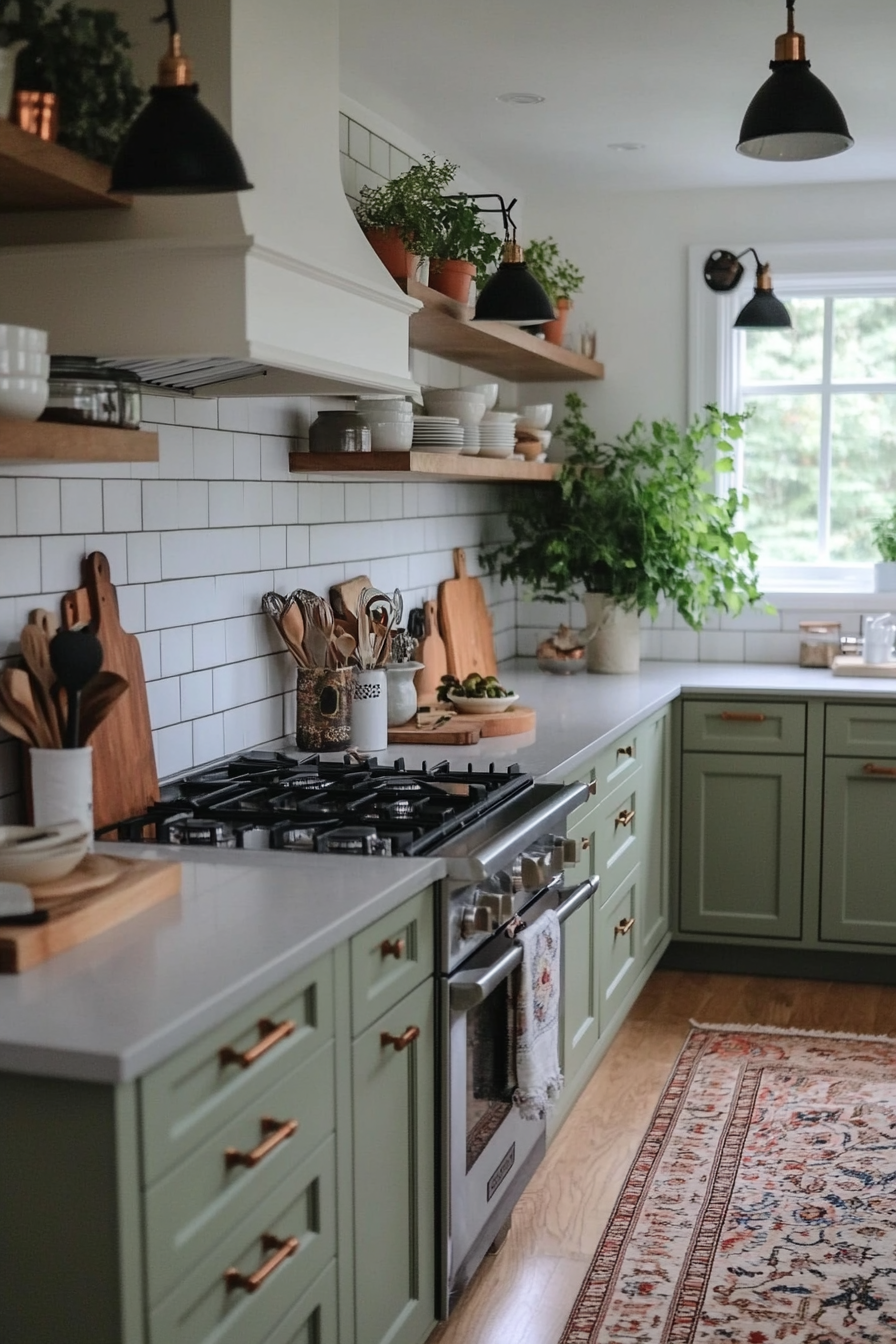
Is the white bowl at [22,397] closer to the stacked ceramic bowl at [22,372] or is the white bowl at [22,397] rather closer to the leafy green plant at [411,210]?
the stacked ceramic bowl at [22,372]

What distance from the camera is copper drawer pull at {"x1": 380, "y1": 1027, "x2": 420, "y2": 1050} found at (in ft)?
7.21

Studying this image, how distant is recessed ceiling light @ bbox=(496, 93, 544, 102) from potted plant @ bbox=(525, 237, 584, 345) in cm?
71

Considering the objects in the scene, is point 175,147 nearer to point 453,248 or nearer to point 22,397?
point 22,397

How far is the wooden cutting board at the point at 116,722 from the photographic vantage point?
2.54m

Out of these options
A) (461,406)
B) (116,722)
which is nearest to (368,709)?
(116,722)

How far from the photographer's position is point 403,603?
421 cm

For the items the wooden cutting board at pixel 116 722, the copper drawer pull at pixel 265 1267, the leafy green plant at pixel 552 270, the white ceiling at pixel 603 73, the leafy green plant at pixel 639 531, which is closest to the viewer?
the copper drawer pull at pixel 265 1267

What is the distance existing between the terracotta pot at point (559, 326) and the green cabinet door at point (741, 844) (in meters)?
1.43

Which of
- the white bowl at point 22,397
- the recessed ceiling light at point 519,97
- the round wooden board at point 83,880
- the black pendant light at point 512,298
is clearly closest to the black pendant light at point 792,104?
the black pendant light at point 512,298

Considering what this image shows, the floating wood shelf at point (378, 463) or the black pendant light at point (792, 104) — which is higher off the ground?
the black pendant light at point (792, 104)

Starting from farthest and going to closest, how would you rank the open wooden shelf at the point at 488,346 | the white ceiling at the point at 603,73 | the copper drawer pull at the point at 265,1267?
1. the open wooden shelf at the point at 488,346
2. the white ceiling at the point at 603,73
3. the copper drawer pull at the point at 265,1267

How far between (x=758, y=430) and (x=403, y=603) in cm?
182

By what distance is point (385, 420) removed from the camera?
3379 millimetres

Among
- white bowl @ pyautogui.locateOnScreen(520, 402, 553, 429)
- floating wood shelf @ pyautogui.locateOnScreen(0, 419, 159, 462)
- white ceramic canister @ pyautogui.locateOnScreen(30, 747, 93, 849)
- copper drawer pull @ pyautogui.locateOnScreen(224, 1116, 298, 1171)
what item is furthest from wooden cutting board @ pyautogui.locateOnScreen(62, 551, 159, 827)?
white bowl @ pyautogui.locateOnScreen(520, 402, 553, 429)
